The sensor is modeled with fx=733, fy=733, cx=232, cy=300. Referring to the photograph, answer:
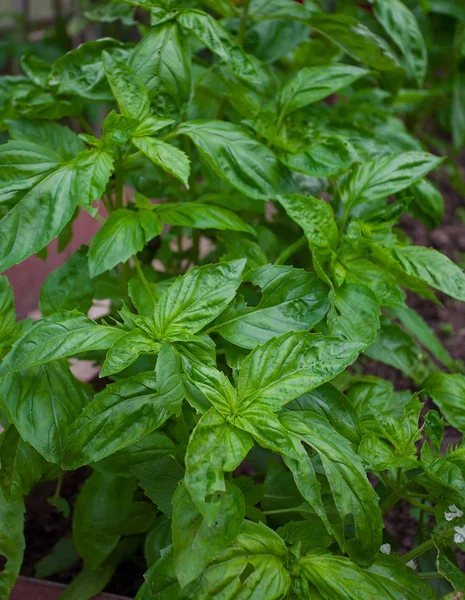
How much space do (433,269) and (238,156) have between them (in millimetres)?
284

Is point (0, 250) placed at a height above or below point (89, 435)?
above

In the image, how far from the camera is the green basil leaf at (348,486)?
0.70m

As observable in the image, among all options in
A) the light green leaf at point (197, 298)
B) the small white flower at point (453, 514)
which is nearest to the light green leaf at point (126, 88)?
the light green leaf at point (197, 298)

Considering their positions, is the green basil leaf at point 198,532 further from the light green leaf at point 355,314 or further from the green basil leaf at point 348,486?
the light green leaf at point 355,314

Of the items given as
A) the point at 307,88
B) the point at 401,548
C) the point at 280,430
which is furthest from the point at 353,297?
the point at 401,548

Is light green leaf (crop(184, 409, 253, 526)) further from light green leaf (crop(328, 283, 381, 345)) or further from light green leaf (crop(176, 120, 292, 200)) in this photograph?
light green leaf (crop(176, 120, 292, 200))

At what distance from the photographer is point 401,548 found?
120 cm

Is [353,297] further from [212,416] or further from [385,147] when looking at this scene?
[385,147]

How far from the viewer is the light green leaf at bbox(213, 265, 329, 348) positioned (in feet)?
2.70

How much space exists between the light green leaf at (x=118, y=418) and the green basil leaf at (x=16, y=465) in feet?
0.41

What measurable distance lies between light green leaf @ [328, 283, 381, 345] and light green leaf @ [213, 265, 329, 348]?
0.7 inches

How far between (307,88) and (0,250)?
514 mm

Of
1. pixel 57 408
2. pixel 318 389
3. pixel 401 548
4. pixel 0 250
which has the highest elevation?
pixel 0 250

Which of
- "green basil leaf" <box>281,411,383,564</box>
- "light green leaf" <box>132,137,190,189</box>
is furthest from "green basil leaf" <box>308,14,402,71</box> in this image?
"green basil leaf" <box>281,411,383,564</box>
